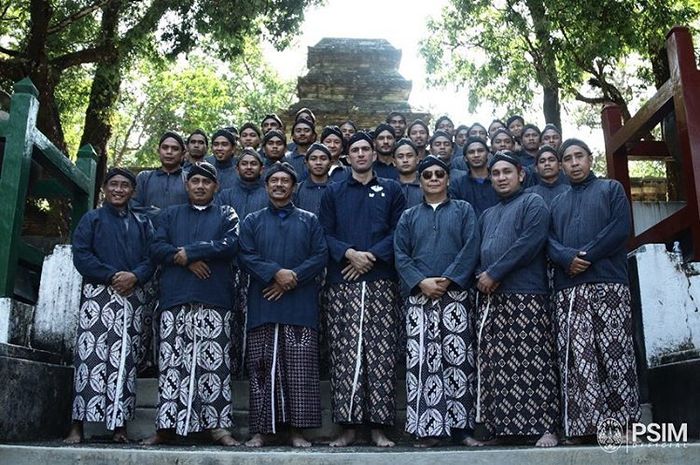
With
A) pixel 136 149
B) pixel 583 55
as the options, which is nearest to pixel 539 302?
pixel 583 55

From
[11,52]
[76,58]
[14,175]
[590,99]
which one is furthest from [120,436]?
[590,99]

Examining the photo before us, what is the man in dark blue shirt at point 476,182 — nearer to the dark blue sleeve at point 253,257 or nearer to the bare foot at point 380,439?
the dark blue sleeve at point 253,257

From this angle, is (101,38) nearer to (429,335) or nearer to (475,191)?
(475,191)

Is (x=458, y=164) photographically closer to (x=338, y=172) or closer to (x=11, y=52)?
(x=338, y=172)

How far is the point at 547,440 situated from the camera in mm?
4359

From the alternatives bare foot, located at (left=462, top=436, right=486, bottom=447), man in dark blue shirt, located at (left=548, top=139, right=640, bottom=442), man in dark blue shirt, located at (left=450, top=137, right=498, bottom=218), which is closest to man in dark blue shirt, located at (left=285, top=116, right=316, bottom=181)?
man in dark blue shirt, located at (left=450, top=137, right=498, bottom=218)

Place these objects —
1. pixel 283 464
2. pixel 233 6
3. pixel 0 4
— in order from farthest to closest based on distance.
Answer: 1. pixel 0 4
2. pixel 233 6
3. pixel 283 464

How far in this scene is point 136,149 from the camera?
2031 cm

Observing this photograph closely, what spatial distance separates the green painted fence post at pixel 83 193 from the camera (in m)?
6.65

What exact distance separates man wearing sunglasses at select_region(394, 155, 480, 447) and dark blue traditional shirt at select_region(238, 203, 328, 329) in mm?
594

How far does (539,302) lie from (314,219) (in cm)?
163

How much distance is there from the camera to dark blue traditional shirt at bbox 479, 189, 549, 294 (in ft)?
15.1

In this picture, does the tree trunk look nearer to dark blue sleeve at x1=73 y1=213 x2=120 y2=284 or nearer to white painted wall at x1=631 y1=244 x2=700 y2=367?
dark blue sleeve at x1=73 y1=213 x2=120 y2=284

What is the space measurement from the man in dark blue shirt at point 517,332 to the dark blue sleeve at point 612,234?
324 millimetres
